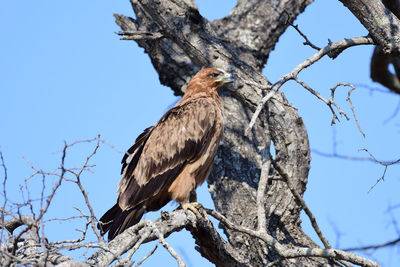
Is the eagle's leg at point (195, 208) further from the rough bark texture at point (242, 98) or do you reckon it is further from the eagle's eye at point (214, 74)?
the eagle's eye at point (214, 74)

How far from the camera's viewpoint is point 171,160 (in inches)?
229

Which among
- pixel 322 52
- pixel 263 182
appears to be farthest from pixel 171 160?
pixel 322 52

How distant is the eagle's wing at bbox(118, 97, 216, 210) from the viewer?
565 cm

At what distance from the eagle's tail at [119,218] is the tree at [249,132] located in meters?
0.72

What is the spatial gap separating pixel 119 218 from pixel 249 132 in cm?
143

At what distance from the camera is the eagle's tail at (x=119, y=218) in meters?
5.28

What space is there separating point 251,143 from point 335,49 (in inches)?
75.5

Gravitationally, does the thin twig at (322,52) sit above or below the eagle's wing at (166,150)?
below

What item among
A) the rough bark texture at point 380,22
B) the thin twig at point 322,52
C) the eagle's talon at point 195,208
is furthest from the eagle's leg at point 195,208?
the rough bark texture at point 380,22

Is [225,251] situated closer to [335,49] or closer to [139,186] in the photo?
[139,186]

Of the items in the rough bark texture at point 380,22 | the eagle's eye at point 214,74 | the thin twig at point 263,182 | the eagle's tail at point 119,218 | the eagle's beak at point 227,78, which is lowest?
the thin twig at point 263,182

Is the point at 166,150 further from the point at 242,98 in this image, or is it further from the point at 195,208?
the point at 242,98

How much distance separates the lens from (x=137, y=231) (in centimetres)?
434

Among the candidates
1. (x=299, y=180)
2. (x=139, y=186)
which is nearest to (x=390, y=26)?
(x=299, y=180)
